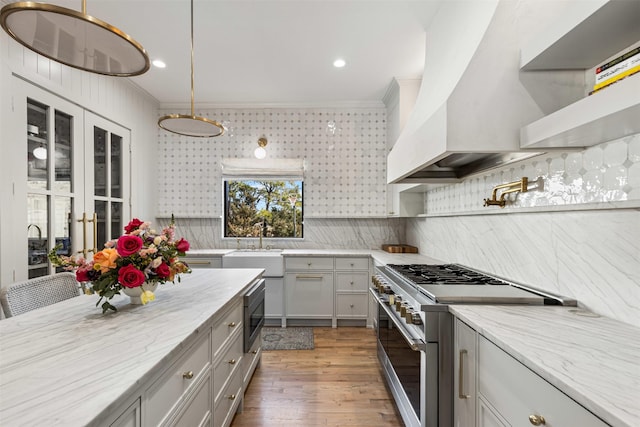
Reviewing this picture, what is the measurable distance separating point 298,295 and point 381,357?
1.39 metres

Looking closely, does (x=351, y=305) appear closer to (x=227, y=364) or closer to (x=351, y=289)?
(x=351, y=289)

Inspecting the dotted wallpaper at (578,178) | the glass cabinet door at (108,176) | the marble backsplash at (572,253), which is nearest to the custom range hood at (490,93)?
the dotted wallpaper at (578,178)

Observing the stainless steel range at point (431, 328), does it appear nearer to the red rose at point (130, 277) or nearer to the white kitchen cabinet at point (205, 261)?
the red rose at point (130, 277)

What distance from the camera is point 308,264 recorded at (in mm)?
3617

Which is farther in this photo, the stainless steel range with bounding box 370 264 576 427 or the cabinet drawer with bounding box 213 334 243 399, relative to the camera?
the cabinet drawer with bounding box 213 334 243 399

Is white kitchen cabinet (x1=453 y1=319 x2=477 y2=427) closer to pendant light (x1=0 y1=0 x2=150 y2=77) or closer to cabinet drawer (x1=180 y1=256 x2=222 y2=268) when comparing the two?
pendant light (x1=0 y1=0 x2=150 y2=77)

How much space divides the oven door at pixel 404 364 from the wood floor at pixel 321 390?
0.19 metres

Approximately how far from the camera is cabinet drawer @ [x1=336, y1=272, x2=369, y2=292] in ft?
11.8

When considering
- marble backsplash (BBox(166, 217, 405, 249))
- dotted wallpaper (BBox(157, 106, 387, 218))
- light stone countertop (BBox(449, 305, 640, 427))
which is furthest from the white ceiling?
light stone countertop (BBox(449, 305, 640, 427))

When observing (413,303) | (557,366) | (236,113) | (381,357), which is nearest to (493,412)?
(557,366)

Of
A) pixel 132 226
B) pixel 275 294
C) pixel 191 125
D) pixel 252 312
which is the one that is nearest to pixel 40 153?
pixel 191 125

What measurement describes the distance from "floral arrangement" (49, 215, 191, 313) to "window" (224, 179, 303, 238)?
9.35 ft

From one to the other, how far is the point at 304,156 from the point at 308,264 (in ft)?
4.77

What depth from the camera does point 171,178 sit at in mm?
4168
